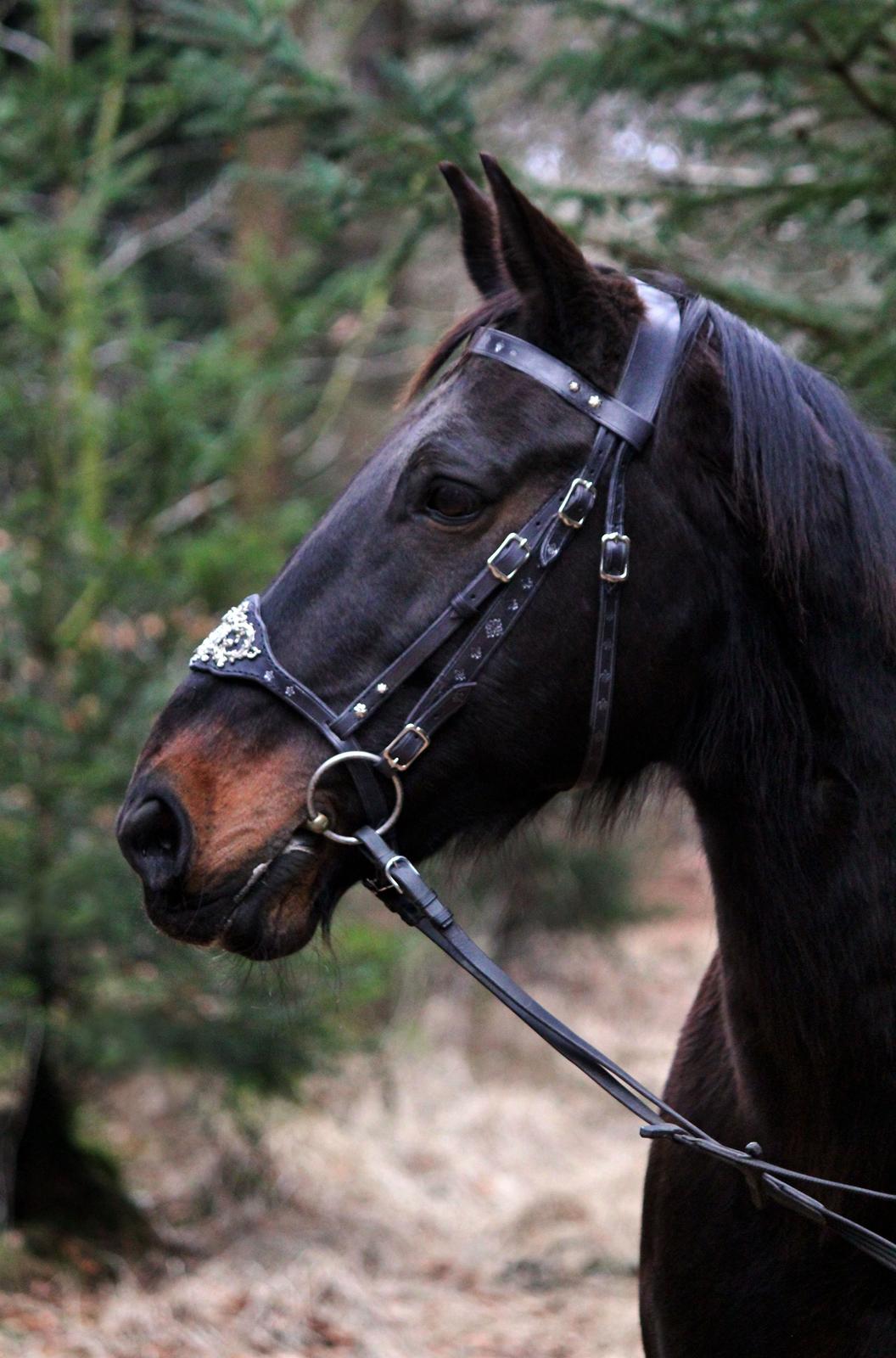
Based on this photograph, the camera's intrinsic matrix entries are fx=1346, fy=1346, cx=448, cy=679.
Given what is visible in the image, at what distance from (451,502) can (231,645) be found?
0.41 metres

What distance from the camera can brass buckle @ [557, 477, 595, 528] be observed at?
2.02 metres

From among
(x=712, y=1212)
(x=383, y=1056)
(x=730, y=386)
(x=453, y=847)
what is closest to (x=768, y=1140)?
(x=712, y=1212)

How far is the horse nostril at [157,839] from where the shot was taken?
1.99 meters

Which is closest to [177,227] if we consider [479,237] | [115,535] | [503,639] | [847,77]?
[115,535]

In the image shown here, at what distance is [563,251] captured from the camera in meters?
2.06

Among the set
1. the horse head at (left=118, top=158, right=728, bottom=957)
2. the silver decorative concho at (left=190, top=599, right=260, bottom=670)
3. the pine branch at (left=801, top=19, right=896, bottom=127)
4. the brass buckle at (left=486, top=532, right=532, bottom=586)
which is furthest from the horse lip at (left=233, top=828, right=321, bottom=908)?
the pine branch at (left=801, top=19, right=896, bottom=127)

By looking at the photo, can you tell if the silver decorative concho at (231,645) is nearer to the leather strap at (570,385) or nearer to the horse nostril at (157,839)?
the horse nostril at (157,839)

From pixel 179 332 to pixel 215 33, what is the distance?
6421 millimetres

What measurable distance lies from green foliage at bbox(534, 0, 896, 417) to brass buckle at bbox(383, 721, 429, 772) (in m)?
2.51

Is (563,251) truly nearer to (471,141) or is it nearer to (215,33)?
(471,141)

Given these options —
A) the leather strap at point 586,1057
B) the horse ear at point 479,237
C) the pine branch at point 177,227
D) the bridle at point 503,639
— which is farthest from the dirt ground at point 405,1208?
the pine branch at point 177,227

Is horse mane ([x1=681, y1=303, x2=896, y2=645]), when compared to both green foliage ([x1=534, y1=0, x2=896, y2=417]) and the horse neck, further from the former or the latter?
green foliage ([x1=534, y1=0, x2=896, y2=417])

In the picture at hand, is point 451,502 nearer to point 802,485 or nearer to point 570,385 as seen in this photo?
point 570,385

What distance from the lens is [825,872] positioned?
80.4 inches
